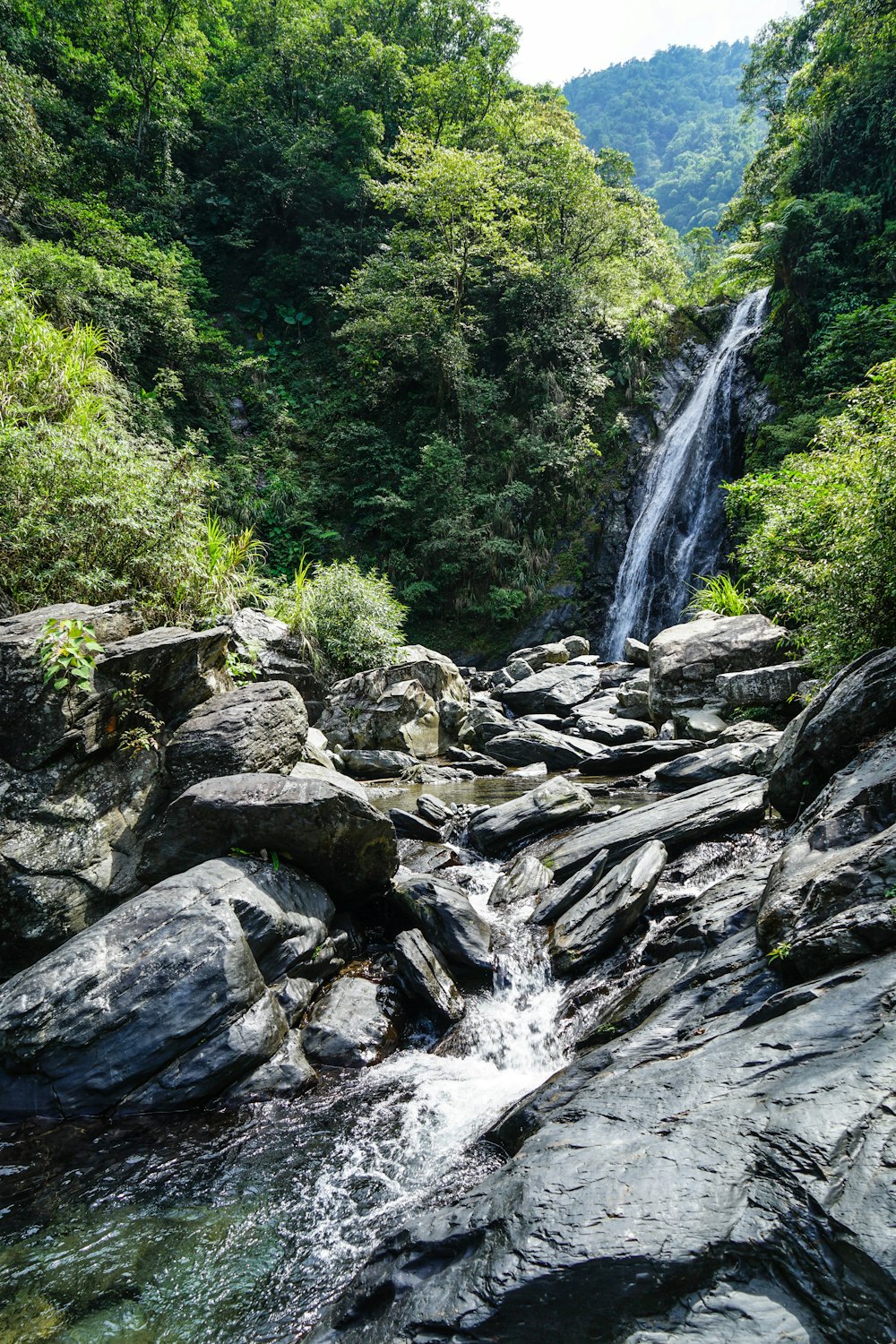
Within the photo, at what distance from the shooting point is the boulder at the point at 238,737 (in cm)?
542

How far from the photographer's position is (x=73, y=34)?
19.1m

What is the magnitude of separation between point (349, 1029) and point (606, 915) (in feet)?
6.70

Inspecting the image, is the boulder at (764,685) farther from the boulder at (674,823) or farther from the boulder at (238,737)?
the boulder at (238,737)

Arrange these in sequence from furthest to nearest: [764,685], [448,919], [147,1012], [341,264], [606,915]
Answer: [341,264] → [764,685] → [448,919] → [606,915] → [147,1012]

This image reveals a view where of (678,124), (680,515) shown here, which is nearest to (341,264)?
(680,515)

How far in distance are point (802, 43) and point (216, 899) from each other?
89.5 ft

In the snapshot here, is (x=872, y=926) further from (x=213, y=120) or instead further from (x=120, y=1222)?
(x=213, y=120)

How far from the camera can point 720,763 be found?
7.18m

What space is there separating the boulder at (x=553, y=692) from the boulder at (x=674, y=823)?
5595 millimetres

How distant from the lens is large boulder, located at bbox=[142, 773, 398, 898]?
4930mm

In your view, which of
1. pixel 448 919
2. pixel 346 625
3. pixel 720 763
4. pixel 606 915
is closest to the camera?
pixel 606 915

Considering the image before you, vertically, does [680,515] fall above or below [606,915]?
above

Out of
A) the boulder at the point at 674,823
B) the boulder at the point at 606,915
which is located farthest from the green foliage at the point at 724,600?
the boulder at the point at 606,915

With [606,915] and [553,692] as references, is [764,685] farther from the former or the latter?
[606,915]
